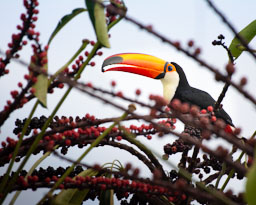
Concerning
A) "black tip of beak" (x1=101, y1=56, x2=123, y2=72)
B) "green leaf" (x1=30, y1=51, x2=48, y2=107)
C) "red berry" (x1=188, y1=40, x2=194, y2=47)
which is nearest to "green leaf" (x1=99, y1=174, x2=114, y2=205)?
"green leaf" (x1=30, y1=51, x2=48, y2=107)

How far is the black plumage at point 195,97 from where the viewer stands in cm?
157

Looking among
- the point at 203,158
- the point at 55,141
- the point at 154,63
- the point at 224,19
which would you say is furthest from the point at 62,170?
the point at 154,63

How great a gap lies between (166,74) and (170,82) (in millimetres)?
66

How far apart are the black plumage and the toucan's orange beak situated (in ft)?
0.45

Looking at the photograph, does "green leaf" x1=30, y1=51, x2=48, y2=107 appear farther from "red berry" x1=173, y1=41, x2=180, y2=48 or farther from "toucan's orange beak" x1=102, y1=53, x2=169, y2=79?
"toucan's orange beak" x1=102, y1=53, x2=169, y2=79

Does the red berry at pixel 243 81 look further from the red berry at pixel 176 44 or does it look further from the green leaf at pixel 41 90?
the green leaf at pixel 41 90

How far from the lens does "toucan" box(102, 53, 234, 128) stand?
1.60m

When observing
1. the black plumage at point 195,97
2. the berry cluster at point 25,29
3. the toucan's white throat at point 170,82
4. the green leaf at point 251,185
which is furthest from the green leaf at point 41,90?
the toucan's white throat at point 170,82

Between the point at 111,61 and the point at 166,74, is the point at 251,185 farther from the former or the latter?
the point at 166,74

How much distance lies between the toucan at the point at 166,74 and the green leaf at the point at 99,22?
0.93 meters

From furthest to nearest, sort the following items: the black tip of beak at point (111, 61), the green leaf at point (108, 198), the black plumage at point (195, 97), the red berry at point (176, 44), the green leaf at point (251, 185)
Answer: the black plumage at point (195, 97) < the black tip of beak at point (111, 61) < the green leaf at point (108, 198) < the red berry at point (176, 44) < the green leaf at point (251, 185)

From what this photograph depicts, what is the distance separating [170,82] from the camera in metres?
2.13

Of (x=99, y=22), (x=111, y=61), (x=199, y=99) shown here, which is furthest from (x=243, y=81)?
(x=199, y=99)

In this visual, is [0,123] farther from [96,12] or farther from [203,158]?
[203,158]
